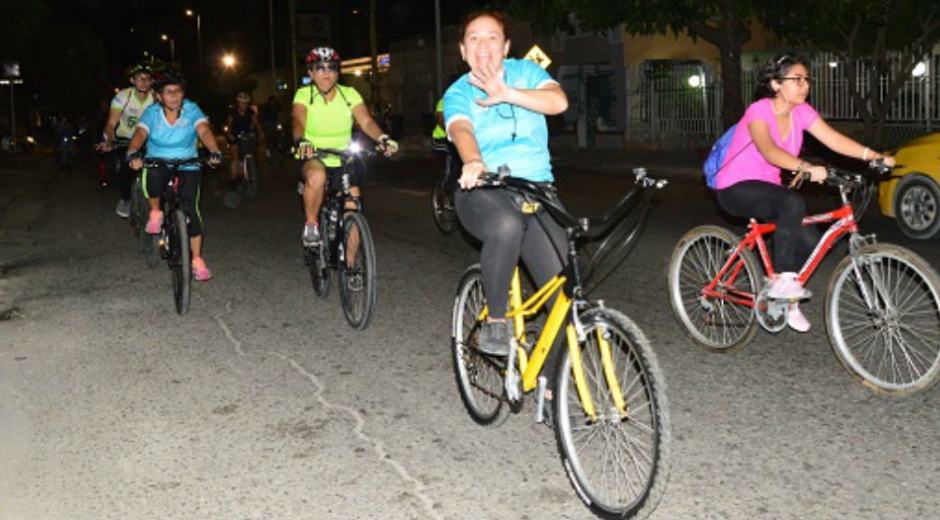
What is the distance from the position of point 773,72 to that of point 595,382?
2787mm

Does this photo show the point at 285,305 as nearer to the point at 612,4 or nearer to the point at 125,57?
the point at 612,4

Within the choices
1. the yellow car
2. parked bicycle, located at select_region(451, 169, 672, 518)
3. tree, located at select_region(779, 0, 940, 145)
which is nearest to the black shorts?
parked bicycle, located at select_region(451, 169, 672, 518)

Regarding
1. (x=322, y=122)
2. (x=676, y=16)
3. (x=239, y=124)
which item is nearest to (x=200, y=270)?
→ (x=322, y=122)

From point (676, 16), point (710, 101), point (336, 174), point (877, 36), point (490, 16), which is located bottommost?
point (336, 174)

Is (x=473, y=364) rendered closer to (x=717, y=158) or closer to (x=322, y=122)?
(x=717, y=158)

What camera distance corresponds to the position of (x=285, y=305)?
8438mm

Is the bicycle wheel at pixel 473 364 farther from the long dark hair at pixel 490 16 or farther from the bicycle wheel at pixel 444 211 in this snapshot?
the bicycle wheel at pixel 444 211

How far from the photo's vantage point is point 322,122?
808 cm

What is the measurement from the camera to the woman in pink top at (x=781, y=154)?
590 centimetres

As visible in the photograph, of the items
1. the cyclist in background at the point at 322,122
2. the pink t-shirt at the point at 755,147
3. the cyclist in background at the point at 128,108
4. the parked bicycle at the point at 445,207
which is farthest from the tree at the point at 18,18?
the pink t-shirt at the point at 755,147

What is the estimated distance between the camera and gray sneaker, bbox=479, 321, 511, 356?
4672 mm

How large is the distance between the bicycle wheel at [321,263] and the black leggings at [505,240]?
344 cm

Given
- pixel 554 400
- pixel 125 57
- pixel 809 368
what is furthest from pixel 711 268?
pixel 125 57

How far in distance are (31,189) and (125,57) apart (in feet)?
264
